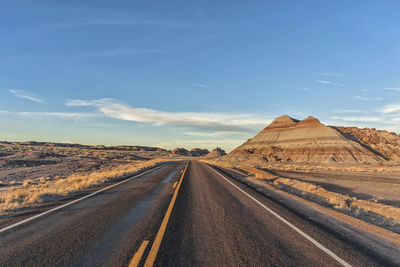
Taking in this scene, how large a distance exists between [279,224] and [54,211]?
753 centimetres

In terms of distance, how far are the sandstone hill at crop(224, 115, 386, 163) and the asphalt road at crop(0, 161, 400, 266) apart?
5795 centimetres

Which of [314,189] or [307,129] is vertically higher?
[307,129]

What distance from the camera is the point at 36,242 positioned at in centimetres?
472

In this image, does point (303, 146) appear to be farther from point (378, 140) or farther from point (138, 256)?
point (138, 256)

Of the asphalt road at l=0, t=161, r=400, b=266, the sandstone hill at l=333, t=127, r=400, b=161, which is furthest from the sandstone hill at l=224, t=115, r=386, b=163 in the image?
the asphalt road at l=0, t=161, r=400, b=266

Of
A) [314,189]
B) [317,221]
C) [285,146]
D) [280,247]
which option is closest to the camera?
[280,247]

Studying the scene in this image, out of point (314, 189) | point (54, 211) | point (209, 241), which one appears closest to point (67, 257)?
point (209, 241)

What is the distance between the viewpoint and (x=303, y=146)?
72.0 meters

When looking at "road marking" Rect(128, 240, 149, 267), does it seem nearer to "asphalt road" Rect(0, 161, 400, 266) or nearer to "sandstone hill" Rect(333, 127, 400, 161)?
"asphalt road" Rect(0, 161, 400, 266)

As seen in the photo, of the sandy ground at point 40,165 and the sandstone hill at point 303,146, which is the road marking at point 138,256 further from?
the sandstone hill at point 303,146

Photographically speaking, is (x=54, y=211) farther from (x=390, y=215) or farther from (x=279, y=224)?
(x=390, y=215)

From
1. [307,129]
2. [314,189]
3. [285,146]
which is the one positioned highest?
[307,129]

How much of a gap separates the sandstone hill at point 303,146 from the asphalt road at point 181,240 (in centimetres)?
5795

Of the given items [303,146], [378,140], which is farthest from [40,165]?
[378,140]
